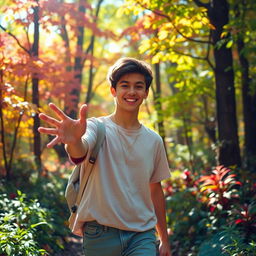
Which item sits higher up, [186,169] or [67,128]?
[67,128]

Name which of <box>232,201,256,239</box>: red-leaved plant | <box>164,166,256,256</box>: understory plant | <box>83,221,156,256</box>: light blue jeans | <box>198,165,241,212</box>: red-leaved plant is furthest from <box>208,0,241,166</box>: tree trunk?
<box>83,221,156,256</box>: light blue jeans

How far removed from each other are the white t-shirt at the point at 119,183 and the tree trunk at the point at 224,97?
4.31 m

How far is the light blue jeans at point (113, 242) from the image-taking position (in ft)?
8.71

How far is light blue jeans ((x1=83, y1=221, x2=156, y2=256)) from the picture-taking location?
2.66 metres

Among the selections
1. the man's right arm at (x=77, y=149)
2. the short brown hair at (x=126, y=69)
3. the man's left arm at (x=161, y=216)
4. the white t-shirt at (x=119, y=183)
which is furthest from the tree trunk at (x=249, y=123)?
the man's right arm at (x=77, y=149)

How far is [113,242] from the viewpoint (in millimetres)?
2656

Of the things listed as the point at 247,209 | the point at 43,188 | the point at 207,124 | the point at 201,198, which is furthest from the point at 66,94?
the point at 247,209

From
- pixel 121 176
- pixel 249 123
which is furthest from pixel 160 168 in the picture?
pixel 249 123


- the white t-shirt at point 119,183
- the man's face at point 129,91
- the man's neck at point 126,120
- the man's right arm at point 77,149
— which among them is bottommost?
the white t-shirt at point 119,183

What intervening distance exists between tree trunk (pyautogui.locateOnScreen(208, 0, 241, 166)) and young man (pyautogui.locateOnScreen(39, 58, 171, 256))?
418cm

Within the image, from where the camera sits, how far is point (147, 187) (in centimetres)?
288

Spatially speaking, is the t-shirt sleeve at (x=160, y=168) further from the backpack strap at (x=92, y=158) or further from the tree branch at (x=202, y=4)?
the tree branch at (x=202, y=4)

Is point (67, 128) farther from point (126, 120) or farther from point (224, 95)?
point (224, 95)

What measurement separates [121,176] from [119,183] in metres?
0.06
